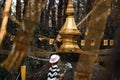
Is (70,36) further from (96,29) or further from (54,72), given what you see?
(96,29)

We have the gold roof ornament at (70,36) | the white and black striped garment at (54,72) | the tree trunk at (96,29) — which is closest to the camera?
the tree trunk at (96,29)

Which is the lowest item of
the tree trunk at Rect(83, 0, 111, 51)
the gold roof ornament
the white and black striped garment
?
the white and black striped garment

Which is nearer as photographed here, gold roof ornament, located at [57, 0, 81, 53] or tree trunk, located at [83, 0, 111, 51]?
tree trunk, located at [83, 0, 111, 51]

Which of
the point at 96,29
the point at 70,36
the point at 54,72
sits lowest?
the point at 54,72

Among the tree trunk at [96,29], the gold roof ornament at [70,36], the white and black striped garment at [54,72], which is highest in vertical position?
the tree trunk at [96,29]

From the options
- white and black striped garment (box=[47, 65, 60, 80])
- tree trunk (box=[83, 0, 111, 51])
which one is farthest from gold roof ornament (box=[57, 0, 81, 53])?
tree trunk (box=[83, 0, 111, 51])

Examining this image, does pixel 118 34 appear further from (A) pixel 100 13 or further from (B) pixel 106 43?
(B) pixel 106 43

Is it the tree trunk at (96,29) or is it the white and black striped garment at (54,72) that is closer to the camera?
the tree trunk at (96,29)

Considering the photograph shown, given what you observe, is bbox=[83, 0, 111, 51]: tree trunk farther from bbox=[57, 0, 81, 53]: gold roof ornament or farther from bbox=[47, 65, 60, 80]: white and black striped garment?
bbox=[57, 0, 81, 53]: gold roof ornament

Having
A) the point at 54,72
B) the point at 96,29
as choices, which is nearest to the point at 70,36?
the point at 54,72

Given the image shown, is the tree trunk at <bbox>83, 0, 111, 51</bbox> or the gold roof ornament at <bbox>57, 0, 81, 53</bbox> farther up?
the tree trunk at <bbox>83, 0, 111, 51</bbox>

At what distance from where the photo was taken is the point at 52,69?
24.5 ft

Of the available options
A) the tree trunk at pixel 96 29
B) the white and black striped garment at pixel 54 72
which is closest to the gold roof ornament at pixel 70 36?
the white and black striped garment at pixel 54 72

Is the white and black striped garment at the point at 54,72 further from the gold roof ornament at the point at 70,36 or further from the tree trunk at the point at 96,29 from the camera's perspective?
the tree trunk at the point at 96,29
